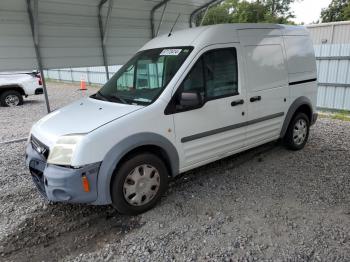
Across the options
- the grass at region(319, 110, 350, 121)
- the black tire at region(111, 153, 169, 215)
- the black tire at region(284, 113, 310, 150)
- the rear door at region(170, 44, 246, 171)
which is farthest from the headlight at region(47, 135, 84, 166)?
the grass at region(319, 110, 350, 121)

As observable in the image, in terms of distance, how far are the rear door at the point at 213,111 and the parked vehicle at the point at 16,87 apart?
10592 millimetres

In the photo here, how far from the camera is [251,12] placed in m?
33.5

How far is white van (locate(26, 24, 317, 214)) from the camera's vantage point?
3143 mm

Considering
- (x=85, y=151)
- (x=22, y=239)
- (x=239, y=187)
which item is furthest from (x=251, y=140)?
(x=22, y=239)

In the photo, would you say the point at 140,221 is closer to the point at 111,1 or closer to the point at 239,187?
the point at 239,187

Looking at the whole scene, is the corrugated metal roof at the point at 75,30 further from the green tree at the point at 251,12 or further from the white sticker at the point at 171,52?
the green tree at the point at 251,12

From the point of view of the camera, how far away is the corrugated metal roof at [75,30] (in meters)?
5.46

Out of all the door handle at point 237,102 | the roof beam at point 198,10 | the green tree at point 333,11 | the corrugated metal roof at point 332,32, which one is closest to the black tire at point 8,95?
the roof beam at point 198,10

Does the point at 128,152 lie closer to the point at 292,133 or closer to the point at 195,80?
the point at 195,80

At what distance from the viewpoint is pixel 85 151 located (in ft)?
9.91

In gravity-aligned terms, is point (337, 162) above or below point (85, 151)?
below

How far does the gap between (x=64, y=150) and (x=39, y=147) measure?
57 cm

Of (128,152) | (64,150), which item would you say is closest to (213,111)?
(128,152)

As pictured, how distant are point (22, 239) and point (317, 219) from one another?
3288mm
